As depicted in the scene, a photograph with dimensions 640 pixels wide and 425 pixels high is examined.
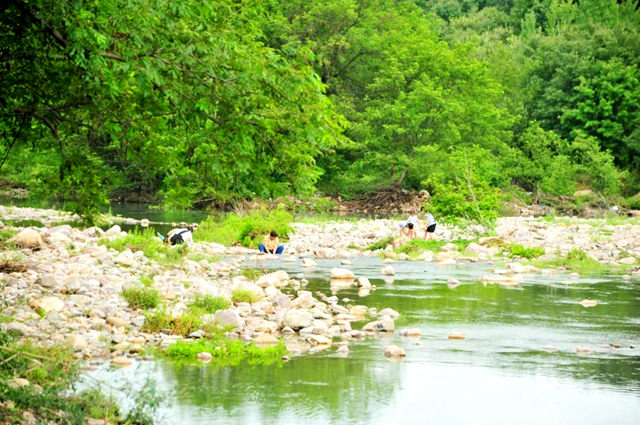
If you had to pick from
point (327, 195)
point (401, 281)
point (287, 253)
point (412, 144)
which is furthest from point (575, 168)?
point (401, 281)

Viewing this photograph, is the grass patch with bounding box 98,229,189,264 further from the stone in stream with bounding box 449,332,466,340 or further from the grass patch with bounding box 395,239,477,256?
the stone in stream with bounding box 449,332,466,340

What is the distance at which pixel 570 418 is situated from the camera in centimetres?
862

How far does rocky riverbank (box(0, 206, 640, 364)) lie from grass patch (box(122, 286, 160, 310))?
0.10 meters

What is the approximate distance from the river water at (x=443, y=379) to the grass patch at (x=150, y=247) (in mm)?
6035

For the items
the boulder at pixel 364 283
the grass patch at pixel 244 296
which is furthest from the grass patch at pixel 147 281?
the boulder at pixel 364 283

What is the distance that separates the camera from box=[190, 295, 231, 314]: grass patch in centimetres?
1273

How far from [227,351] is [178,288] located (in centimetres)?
382

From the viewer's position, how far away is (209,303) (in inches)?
505

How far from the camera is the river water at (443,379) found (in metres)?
8.55

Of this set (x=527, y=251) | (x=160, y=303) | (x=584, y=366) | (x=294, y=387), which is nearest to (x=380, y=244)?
(x=527, y=251)

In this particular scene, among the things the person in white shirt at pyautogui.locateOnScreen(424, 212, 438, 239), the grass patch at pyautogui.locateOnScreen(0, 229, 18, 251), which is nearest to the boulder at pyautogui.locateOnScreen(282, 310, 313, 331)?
the grass patch at pyautogui.locateOnScreen(0, 229, 18, 251)

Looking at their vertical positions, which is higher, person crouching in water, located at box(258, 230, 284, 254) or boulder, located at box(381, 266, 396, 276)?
person crouching in water, located at box(258, 230, 284, 254)

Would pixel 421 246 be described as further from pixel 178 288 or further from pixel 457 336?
pixel 457 336

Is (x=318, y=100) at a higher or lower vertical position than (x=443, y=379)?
higher
